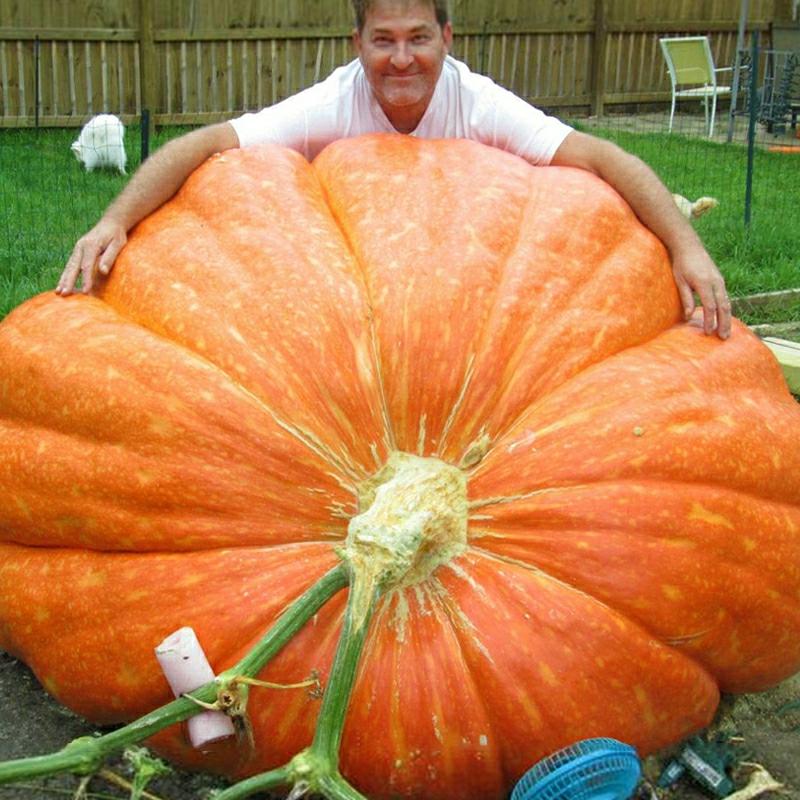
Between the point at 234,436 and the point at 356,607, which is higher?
the point at 234,436

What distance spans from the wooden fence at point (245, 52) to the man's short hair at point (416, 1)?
27.5 feet

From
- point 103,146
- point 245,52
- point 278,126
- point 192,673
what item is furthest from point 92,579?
point 245,52

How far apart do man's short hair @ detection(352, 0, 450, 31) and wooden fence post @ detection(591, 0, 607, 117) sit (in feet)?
42.2

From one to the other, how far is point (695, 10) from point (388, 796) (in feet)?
54.6

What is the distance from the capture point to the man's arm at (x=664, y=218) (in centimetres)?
291

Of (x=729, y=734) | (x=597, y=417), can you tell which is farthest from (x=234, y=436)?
(x=729, y=734)

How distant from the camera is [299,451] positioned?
2439 millimetres

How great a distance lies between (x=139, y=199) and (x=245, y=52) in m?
10.7

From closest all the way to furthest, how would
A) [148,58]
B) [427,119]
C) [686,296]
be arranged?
1. [686,296]
2. [427,119]
3. [148,58]

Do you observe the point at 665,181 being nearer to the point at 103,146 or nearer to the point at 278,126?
the point at 103,146

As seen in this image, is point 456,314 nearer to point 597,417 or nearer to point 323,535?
point 597,417

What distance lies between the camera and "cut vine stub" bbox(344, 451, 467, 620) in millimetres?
2213

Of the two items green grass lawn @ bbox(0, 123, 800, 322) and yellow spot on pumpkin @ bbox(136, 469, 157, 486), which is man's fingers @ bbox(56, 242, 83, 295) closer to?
yellow spot on pumpkin @ bbox(136, 469, 157, 486)

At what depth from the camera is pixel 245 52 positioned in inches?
522
